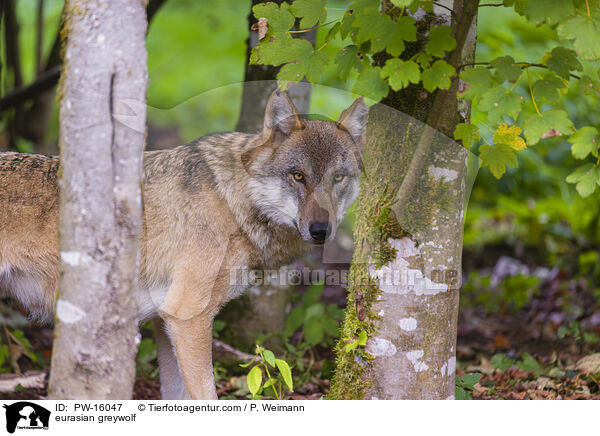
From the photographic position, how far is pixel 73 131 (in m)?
2.66

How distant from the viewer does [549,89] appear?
283 centimetres

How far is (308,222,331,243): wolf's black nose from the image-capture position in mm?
3350

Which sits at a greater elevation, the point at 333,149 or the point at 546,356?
the point at 333,149

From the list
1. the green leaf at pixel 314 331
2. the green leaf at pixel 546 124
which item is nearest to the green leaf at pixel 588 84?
the green leaf at pixel 546 124

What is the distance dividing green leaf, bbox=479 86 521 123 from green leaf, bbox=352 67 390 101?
57cm

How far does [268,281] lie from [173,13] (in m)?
5.41

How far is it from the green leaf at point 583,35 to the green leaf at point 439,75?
612 mm

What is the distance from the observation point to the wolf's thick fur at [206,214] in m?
3.49

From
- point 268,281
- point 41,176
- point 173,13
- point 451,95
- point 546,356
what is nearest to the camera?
point 451,95

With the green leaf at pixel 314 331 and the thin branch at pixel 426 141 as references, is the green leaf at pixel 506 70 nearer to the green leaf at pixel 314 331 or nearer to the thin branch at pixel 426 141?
the thin branch at pixel 426 141

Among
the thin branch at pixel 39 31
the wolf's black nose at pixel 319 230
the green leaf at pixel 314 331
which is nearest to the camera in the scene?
the wolf's black nose at pixel 319 230
